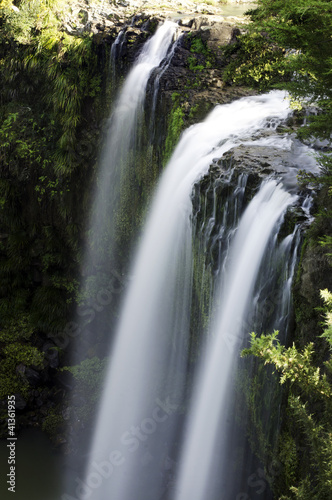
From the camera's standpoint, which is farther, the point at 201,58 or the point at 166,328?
the point at 201,58

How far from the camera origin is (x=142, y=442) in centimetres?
885

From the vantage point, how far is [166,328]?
346 inches

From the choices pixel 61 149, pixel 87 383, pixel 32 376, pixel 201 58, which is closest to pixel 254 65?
pixel 201 58

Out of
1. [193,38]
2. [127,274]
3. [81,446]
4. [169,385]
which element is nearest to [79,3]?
[193,38]

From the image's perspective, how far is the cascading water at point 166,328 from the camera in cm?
654

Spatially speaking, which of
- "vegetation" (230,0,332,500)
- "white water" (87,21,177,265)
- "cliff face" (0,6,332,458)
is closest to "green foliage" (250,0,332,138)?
"vegetation" (230,0,332,500)

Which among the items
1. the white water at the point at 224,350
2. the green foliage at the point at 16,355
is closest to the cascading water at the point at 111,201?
the green foliage at the point at 16,355

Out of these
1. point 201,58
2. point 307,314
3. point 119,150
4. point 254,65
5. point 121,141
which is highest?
point 201,58

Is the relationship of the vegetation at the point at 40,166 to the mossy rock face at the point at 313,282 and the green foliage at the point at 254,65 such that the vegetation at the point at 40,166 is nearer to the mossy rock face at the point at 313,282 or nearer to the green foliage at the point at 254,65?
the green foliage at the point at 254,65

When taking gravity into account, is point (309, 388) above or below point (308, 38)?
below

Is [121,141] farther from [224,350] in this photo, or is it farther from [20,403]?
[20,403]

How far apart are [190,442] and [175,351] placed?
180cm

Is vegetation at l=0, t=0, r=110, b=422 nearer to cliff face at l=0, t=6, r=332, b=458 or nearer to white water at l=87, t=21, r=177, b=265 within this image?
cliff face at l=0, t=6, r=332, b=458

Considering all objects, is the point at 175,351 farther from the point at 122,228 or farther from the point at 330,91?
the point at 330,91
